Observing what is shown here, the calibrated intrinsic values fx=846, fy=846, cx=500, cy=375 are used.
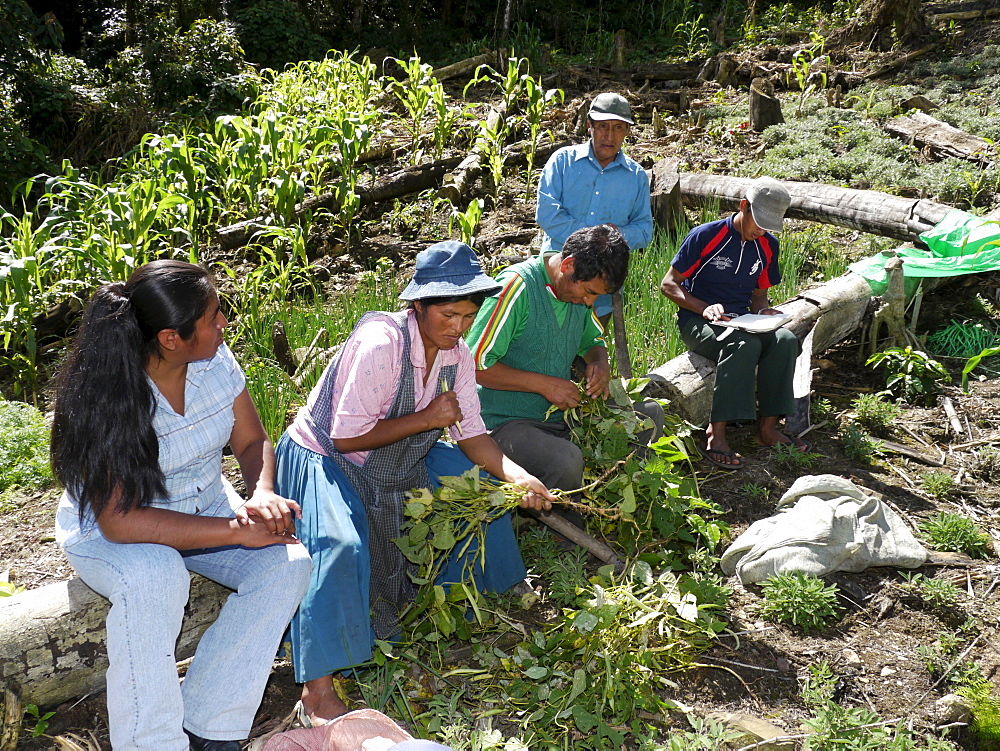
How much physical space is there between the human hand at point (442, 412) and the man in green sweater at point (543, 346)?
487 millimetres

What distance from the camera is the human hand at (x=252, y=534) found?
2244 millimetres

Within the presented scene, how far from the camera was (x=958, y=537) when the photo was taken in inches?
124

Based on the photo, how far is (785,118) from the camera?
26.7 feet

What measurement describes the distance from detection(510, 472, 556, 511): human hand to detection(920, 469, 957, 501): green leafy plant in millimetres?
1874

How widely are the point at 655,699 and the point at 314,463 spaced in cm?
121

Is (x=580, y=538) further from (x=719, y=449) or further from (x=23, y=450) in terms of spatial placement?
(x=23, y=450)

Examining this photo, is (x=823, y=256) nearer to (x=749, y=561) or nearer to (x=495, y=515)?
(x=749, y=561)

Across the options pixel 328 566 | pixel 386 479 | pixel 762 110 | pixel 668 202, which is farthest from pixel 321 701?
pixel 762 110

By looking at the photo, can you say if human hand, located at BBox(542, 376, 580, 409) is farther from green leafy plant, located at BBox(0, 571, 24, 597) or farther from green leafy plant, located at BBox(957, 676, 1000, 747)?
green leafy plant, located at BBox(0, 571, 24, 597)

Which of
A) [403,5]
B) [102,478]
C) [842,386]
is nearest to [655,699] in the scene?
[102,478]

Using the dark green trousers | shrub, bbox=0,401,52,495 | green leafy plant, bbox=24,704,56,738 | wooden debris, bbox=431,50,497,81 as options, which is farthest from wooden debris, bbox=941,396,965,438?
wooden debris, bbox=431,50,497,81

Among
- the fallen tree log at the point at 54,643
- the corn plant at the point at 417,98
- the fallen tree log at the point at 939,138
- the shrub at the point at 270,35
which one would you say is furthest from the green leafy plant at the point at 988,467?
the shrub at the point at 270,35

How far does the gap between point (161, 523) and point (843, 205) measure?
4716 mm

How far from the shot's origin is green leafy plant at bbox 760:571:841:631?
275 centimetres
